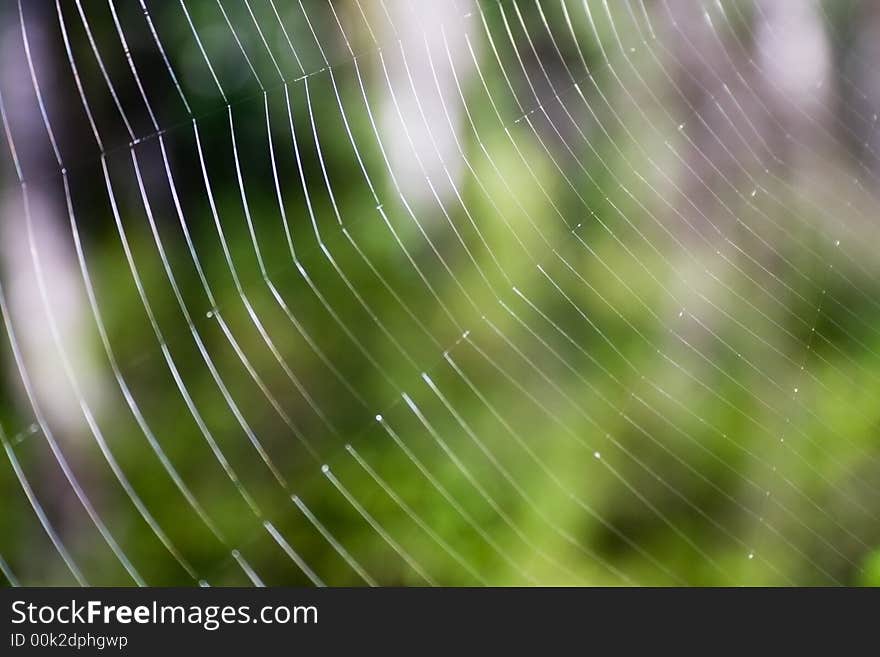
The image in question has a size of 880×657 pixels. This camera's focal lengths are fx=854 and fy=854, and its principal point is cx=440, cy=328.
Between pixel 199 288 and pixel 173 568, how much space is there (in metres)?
0.67

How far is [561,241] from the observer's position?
1956 mm

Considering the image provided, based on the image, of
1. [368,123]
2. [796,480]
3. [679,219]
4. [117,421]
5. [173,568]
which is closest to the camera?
[173,568]

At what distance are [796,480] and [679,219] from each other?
75cm

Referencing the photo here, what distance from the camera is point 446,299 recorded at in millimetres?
1731

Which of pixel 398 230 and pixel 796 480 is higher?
pixel 398 230

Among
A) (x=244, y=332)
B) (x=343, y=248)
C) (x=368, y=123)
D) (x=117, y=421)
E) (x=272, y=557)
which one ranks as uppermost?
(x=368, y=123)

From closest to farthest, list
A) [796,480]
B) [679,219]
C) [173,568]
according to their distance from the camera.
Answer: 1. [173,568]
2. [796,480]
3. [679,219]

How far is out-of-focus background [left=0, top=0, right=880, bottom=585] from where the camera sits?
1.48 metres

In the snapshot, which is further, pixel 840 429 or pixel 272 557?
pixel 840 429

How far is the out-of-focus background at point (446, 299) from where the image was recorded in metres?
1.48

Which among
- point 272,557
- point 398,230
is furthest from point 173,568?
point 398,230

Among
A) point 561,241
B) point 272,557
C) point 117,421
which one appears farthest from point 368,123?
point 272,557

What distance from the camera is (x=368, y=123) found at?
1979 mm

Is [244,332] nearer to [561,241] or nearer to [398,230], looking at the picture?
[398,230]
